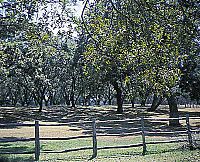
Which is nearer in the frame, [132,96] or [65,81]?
[132,96]

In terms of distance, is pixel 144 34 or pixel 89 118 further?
Result: pixel 89 118

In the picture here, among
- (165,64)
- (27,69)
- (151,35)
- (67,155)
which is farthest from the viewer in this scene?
(27,69)

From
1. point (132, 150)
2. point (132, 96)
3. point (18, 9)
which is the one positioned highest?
point (18, 9)

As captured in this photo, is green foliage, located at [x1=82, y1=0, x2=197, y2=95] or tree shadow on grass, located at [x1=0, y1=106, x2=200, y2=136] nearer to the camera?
green foliage, located at [x1=82, y1=0, x2=197, y2=95]

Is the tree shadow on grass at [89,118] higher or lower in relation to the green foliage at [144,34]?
lower

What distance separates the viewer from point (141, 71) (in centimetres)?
813

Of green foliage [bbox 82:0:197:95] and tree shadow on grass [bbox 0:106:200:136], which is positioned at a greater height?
green foliage [bbox 82:0:197:95]

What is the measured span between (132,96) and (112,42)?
152 centimetres

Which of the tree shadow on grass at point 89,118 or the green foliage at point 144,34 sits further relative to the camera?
the tree shadow on grass at point 89,118

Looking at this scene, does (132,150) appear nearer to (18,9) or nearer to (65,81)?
(18,9)

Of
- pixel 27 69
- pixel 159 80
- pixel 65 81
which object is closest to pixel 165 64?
pixel 159 80

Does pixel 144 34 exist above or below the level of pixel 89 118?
above

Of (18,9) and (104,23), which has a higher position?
(18,9)

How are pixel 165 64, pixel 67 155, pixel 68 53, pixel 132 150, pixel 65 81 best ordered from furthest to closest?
pixel 65 81, pixel 68 53, pixel 132 150, pixel 67 155, pixel 165 64
